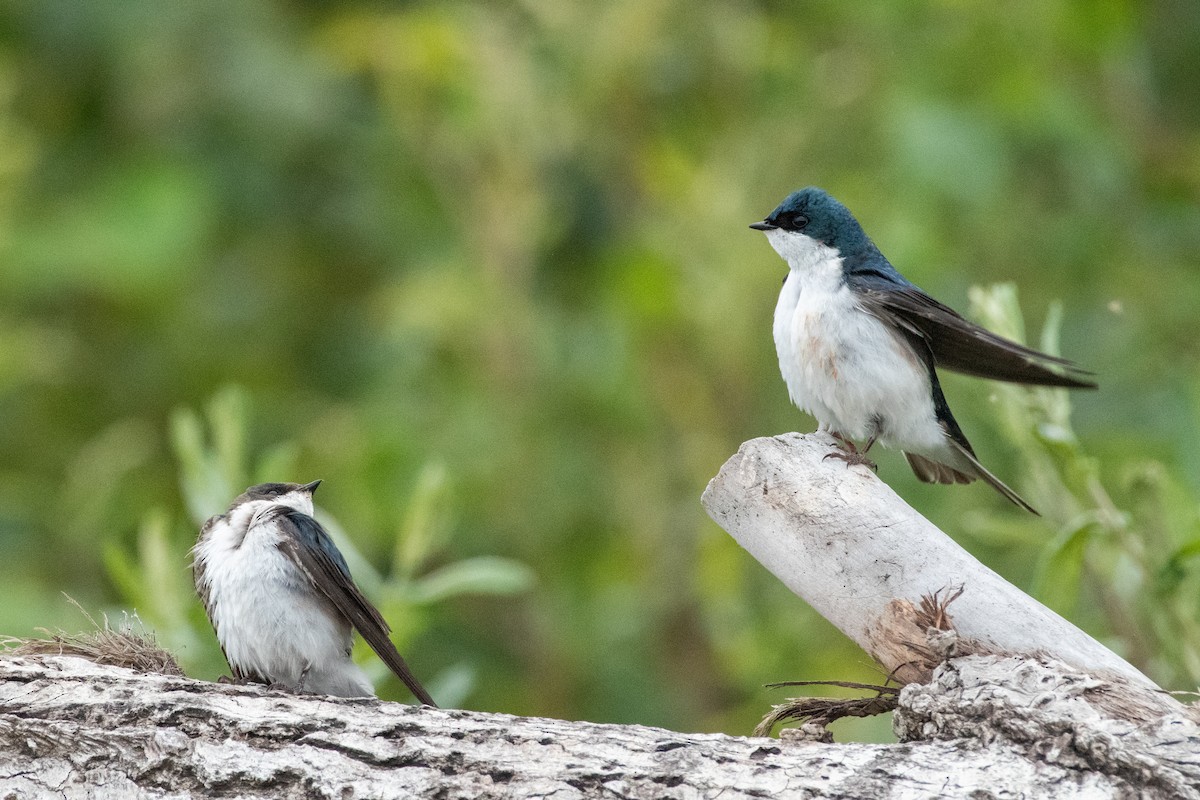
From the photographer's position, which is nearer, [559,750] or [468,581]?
[559,750]

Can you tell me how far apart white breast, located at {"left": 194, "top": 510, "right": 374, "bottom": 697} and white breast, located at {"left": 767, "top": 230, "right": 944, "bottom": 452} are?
2.77ft

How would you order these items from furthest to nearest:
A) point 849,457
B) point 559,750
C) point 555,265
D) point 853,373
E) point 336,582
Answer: point 555,265
point 853,373
point 336,582
point 849,457
point 559,750

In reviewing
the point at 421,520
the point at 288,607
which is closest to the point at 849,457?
the point at 288,607

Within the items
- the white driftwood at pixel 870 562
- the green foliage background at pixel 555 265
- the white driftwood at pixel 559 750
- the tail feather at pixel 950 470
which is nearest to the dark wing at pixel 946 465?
the tail feather at pixel 950 470

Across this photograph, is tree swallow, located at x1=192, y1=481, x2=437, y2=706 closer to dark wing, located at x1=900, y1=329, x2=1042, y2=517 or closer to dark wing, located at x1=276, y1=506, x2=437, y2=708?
dark wing, located at x1=276, y1=506, x2=437, y2=708

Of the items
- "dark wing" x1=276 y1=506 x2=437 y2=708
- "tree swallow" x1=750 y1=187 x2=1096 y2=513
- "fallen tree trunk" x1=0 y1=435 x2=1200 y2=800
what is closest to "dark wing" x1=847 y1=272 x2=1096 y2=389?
"tree swallow" x1=750 y1=187 x2=1096 y2=513

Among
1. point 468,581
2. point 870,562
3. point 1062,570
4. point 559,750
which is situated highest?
point 468,581

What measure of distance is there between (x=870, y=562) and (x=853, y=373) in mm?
568

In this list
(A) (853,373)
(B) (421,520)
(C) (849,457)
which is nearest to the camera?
(C) (849,457)

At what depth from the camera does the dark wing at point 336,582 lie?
199 centimetres

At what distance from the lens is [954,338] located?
215 centimetres

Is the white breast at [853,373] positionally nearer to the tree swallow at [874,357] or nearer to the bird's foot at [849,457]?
the tree swallow at [874,357]

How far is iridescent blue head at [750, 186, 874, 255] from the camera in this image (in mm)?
2442

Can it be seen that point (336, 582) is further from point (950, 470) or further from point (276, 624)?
point (950, 470)
